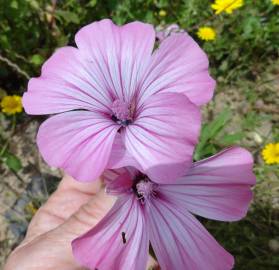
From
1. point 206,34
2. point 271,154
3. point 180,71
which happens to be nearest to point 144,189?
point 180,71

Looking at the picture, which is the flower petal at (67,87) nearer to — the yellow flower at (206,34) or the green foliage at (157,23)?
the green foliage at (157,23)

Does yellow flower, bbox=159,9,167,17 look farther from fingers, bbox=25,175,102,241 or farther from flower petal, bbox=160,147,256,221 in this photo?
flower petal, bbox=160,147,256,221

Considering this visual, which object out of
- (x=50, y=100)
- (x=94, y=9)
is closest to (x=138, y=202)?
(x=50, y=100)

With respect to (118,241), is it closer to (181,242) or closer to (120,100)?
(181,242)

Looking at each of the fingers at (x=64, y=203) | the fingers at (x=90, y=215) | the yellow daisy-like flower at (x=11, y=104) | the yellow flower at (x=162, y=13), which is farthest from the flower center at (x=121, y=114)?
the yellow flower at (x=162, y=13)

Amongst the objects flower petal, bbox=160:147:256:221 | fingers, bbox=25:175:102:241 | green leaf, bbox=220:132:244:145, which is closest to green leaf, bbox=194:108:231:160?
green leaf, bbox=220:132:244:145
